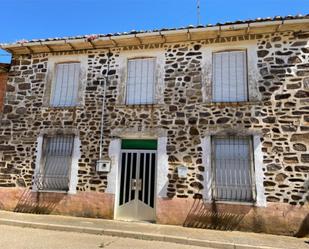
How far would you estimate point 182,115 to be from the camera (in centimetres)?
869

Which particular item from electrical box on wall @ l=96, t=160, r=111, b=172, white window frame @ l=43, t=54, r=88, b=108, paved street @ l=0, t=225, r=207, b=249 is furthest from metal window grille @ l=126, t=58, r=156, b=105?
paved street @ l=0, t=225, r=207, b=249

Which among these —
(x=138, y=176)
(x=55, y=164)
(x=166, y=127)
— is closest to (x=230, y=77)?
(x=166, y=127)

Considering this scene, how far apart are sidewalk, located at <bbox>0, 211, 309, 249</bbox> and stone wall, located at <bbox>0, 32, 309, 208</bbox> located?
1066 millimetres

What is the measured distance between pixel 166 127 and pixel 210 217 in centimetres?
287

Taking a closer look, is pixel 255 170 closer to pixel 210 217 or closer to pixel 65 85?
pixel 210 217

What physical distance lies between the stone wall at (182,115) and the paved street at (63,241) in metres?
2.09

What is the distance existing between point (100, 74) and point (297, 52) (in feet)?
20.0

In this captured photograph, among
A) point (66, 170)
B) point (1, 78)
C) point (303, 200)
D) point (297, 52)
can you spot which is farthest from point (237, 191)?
point (1, 78)

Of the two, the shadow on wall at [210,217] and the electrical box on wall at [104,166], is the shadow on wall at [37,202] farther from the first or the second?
the shadow on wall at [210,217]

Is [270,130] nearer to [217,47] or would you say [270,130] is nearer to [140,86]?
[217,47]

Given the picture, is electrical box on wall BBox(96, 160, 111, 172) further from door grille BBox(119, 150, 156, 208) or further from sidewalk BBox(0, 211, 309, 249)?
sidewalk BBox(0, 211, 309, 249)

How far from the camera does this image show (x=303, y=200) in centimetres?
741

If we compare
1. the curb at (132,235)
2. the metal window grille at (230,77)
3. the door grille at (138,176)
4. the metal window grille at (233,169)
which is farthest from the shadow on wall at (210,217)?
the metal window grille at (230,77)

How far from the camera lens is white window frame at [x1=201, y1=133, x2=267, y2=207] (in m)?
7.70
